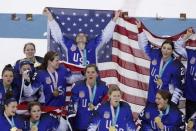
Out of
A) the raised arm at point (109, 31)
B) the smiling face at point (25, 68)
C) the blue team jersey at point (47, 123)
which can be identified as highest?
the raised arm at point (109, 31)

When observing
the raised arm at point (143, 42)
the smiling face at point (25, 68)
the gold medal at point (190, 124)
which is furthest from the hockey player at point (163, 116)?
the smiling face at point (25, 68)

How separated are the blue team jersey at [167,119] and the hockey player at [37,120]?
3.72ft

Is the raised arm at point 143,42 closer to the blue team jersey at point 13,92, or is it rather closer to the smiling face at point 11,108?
the blue team jersey at point 13,92

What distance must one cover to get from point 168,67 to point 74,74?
123cm

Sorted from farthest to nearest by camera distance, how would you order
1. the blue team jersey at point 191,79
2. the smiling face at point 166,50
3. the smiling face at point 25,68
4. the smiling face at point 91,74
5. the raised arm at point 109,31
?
the raised arm at point 109,31, the blue team jersey at point 191,79, the smiling face at point 166,50, the smiling face at point 25,68, the smiling face at point 91,74

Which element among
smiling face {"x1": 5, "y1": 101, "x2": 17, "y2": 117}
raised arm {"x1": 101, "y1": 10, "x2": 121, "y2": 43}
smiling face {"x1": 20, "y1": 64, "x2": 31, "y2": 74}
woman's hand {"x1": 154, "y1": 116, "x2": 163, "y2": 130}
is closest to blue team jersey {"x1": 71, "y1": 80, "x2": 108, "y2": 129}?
smiling face {"x1": 20, "y1": 64, "x2": 31, "y2": 74}

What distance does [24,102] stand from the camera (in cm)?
562

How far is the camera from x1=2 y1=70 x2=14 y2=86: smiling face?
533 cm

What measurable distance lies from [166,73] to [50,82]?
1481 millimetres

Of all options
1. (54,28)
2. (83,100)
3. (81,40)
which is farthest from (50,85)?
(54,28)

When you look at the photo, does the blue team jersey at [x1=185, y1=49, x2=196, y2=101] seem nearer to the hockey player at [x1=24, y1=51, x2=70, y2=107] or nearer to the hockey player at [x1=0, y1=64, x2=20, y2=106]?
the hockey player at [x1=24, y1=51, x2=70, y2=107]

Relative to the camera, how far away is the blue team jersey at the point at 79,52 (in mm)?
6164

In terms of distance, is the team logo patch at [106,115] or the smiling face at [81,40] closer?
the team logo patch at [106,115]

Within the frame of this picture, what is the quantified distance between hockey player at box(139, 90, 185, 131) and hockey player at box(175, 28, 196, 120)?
1.91 ft
